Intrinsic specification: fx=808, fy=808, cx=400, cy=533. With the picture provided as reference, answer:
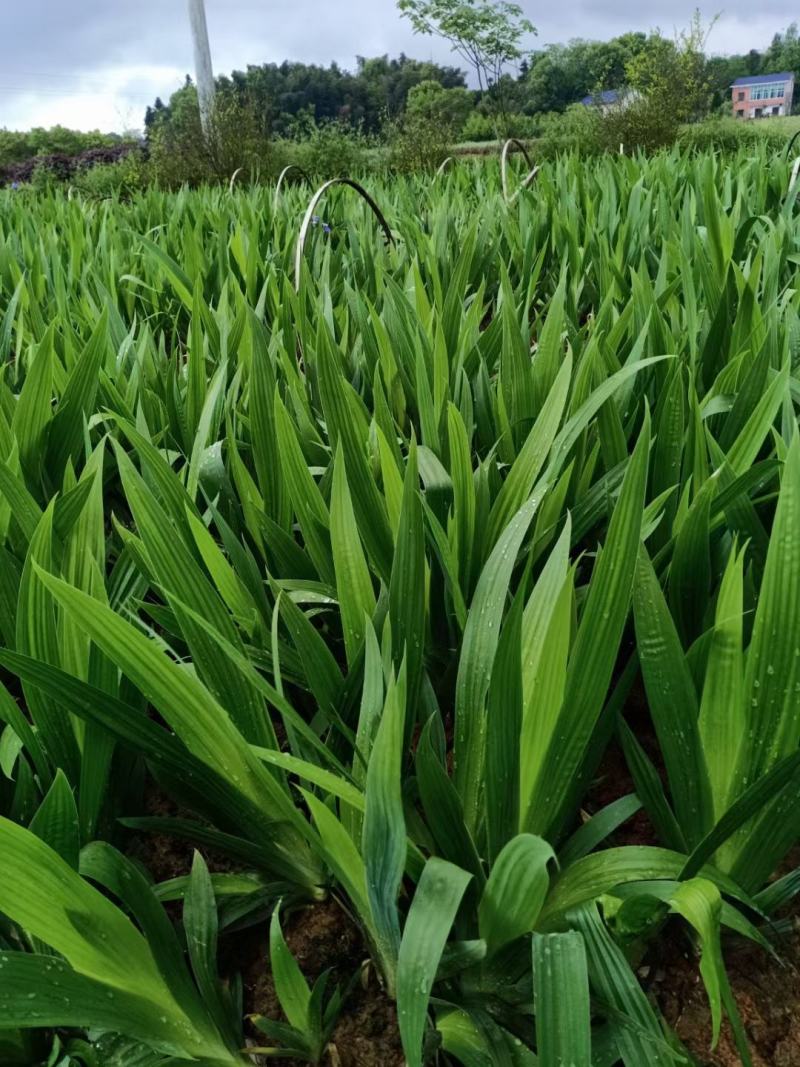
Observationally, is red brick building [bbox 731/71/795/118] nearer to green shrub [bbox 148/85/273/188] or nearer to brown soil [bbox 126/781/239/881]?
green shrub [bbox 148/85/273/188]

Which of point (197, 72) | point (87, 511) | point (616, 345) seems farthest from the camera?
point (197, 72)

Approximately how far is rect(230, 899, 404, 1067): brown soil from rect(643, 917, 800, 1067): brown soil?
15cm

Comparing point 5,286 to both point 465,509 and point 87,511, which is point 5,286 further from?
point 465,509

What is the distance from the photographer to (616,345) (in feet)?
3.04

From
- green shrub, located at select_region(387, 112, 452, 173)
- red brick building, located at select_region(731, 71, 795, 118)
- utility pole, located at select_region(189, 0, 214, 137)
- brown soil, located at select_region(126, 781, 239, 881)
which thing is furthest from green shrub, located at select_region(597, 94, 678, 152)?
red brick building, located at select_region(731, 71, 795, 118)

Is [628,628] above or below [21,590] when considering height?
below

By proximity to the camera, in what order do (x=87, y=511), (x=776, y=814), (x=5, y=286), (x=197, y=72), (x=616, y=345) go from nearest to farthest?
(x=776, y=814) < (x=87, y=511) < (x=616, y=345) < (x=5, y=286) < (x=197, y=72)

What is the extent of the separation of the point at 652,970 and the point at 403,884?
149 mm

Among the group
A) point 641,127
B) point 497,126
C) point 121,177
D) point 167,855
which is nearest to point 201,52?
point 121,177

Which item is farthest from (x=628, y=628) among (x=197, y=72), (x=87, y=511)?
(x=197, y=72)

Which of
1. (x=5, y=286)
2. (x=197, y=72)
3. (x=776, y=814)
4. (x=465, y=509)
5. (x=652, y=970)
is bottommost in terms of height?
(x=652, y=970)

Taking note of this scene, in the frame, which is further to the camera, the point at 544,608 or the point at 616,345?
the point at 616,345

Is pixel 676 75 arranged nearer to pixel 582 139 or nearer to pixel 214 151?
pixel 582 139

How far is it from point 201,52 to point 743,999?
10731 mm
